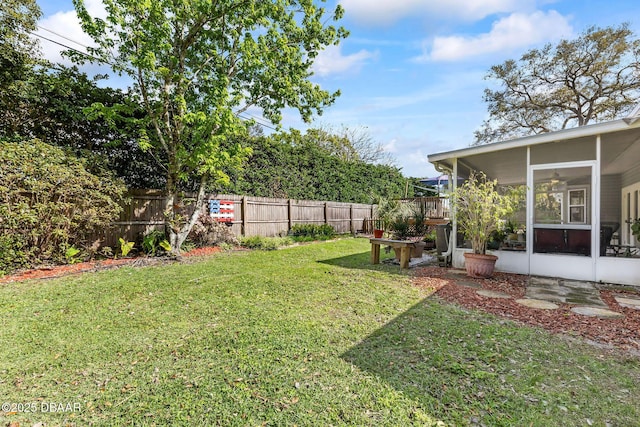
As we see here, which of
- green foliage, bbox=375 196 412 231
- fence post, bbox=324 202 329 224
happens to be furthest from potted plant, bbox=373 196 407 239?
fence post, bbox=324 202 329 224

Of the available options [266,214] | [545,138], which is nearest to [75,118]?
[266,214]

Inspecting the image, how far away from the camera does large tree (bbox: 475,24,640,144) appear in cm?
1505

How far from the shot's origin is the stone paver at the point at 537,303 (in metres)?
4.12

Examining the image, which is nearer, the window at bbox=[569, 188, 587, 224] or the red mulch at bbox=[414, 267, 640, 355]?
the red mulch at bbox=[414, 267, 640, 355]

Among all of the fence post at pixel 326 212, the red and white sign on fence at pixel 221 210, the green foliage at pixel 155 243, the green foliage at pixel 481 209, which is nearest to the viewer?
the green foliage at pixel 481 209

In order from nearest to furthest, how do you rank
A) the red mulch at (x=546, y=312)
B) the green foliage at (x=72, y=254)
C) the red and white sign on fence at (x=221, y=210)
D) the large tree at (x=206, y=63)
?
1. the red mulch at (x=546, y=312)
2. the green foliage at (x=72, y=254)
3. the large tree at (x=206, y=63)
4. the red and white sign on fence at (x=221, y=210)

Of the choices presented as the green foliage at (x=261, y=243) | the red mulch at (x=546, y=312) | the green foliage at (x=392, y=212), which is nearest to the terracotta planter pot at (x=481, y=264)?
the red mulch at (x=546, y=312)

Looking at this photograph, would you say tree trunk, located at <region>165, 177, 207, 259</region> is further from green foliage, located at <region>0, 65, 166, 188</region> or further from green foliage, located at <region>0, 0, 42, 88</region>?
green foliage, located at <region>0, 0, 42, 88</region>

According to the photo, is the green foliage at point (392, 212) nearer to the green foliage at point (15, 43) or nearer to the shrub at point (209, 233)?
the shrub at point (209, 233)

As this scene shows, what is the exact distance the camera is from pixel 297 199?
43.1 ft

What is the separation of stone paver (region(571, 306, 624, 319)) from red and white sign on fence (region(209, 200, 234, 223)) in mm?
8497

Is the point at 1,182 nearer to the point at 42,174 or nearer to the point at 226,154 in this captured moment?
the point at 42,174

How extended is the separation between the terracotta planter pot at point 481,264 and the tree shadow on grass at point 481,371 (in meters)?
2.45

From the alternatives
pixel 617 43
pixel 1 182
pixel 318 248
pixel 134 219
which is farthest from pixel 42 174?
pixel 617 43
